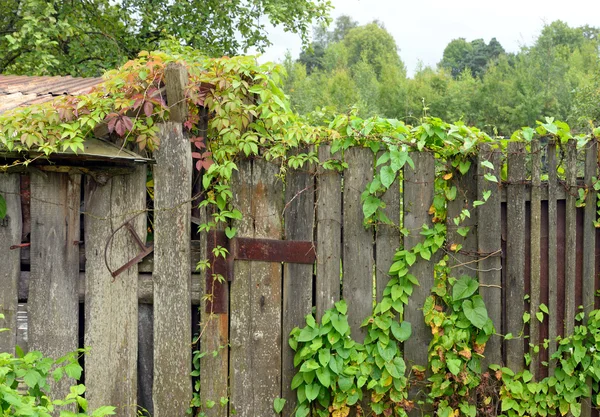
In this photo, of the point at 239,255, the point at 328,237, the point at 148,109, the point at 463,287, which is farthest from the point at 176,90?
the point at 463,287

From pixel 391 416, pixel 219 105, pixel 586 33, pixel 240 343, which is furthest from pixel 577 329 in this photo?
pixel 586 33

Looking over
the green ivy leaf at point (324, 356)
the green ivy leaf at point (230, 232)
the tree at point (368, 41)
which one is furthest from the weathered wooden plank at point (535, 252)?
the tree at point (368, 41)

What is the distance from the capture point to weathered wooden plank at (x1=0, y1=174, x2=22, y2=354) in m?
4.07

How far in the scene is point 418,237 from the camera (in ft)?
13.0

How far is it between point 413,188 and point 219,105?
1.38m

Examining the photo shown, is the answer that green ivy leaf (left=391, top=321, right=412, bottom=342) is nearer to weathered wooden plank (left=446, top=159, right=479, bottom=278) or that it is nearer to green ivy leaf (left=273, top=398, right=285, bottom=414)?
weathered wooden plank (left=446, top=159, right=479, bottom=278)

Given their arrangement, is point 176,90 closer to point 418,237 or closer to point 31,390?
point 418,237

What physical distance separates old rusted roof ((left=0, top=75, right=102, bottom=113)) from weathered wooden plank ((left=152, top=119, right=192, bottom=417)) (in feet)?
3.91

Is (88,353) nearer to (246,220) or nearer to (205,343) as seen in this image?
(205,343)

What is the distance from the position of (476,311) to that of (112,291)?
7.83 ft

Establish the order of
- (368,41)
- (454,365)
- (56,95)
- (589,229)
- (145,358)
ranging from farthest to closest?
(368,41) → (56,95) → (145,358) → (589,229) → (454,365)

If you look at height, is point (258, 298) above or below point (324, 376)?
above

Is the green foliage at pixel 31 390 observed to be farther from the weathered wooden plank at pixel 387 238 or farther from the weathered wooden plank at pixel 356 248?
the weathered wooden plank at pixel 387 238

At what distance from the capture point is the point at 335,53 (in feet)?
146
